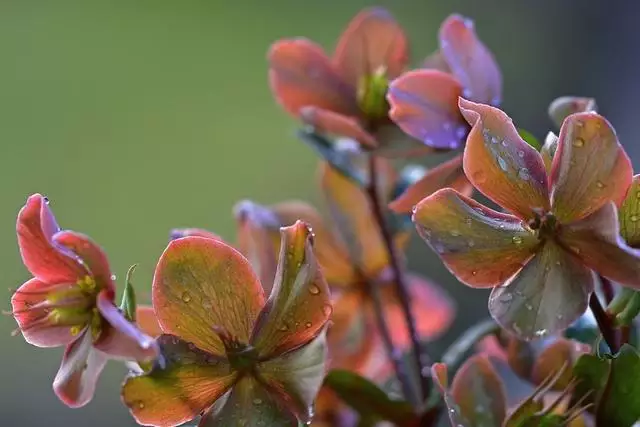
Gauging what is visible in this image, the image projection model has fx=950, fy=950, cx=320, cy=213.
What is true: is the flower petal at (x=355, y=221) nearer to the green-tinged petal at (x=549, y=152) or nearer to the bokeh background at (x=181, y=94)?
A: the green-tinged petal at (x=549, y=152)

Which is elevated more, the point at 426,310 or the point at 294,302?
the point at 294,302

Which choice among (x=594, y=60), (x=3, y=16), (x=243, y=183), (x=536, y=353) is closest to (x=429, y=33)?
(x=594, y=60)

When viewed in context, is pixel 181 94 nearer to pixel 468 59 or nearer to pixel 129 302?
pixel 468 59

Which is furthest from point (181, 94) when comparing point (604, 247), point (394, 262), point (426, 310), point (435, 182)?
point (604, 247)

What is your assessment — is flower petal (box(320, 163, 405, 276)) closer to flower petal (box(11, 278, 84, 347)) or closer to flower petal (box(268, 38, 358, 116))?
flower petal (box(268, 38, 358, 116))

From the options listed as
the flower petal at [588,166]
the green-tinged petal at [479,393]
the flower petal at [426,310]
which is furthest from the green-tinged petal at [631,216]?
the flower petal at [426,310]

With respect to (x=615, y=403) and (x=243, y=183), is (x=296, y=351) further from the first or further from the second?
(x=243, y=183)
